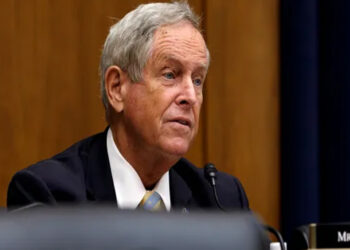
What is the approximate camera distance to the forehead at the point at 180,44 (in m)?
1.89

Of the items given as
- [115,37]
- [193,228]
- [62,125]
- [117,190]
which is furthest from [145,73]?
[193,228]

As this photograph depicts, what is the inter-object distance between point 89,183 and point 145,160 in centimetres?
19

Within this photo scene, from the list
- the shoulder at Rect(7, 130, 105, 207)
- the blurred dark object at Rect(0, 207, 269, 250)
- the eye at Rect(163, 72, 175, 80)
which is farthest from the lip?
the blurred dark object at Rect(0, 207, 269, 250)

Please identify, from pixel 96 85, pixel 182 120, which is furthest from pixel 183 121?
pixel 96 85

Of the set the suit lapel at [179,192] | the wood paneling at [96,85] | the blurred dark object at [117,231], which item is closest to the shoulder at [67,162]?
the suit lapel at [179,192]

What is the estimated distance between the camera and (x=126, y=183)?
1.85 meters

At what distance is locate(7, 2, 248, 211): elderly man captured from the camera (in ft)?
6.10

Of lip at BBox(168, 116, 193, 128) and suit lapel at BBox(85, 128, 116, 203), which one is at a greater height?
lip at BBox(168, 116, 193, 128)

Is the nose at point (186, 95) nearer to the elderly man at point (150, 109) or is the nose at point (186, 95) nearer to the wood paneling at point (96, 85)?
the elderly man at point (150, 109)

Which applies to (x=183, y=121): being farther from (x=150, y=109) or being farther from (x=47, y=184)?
(x=47, y=184)
